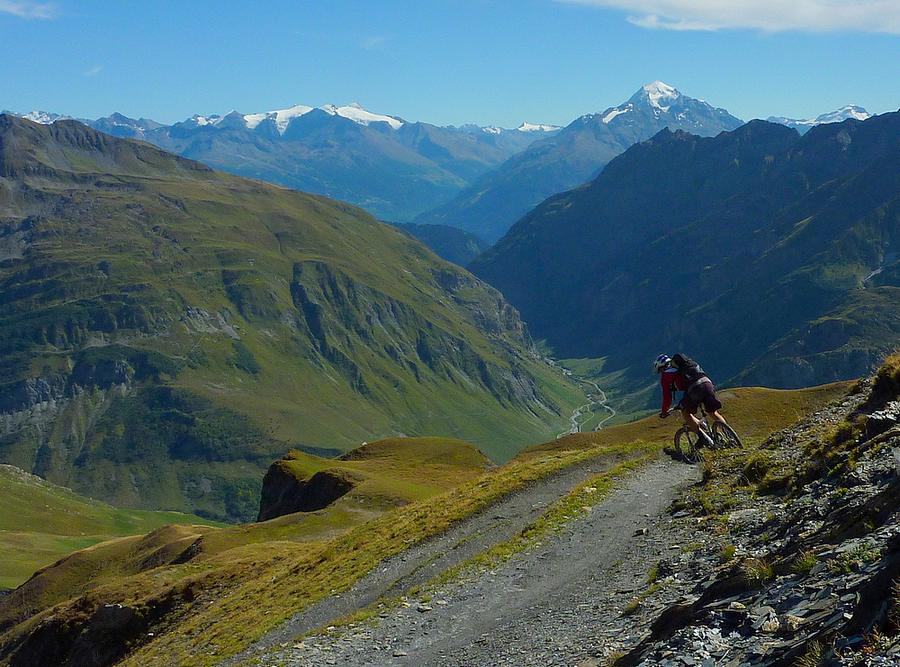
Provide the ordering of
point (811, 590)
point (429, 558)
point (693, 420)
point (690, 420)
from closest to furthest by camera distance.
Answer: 1. point (811, 590)
2. point (690, 420)
3. point (693, 420)
4. point (429, 558)

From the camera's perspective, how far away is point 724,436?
1364 inches

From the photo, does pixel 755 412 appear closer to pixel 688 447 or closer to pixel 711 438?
pixel 688 447

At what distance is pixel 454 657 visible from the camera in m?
21.2

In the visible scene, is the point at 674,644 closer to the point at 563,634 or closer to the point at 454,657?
the point at 563,634

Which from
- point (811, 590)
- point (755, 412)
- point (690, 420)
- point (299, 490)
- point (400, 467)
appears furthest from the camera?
point (400, 467)

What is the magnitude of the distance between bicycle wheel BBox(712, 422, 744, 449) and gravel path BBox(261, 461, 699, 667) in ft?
13.6

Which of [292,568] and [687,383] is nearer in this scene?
[687,383]

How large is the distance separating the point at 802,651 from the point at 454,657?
1148 cm

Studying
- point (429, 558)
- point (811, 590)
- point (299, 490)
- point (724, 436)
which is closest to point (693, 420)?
point (724, 436)

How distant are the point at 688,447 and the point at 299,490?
66676mm

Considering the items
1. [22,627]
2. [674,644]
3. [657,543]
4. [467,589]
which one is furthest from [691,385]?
[22,627]

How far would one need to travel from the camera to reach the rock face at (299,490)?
88.3m

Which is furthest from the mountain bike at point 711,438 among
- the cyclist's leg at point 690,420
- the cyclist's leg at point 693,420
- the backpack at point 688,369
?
the backpack at point 688,369

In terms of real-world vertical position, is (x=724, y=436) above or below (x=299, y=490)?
above
